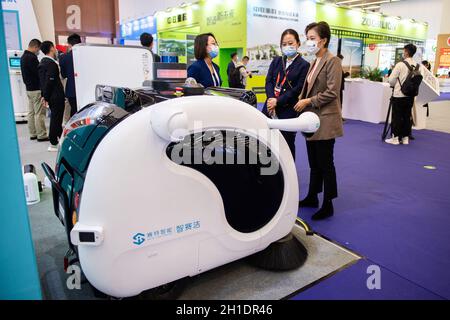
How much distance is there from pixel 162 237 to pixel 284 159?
2.56 ft

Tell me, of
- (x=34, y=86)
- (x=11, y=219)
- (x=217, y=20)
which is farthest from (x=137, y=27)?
(x=11, y=219)

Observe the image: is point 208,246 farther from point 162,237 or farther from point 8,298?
point 8,298

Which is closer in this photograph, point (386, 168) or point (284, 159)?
point (284, 159)

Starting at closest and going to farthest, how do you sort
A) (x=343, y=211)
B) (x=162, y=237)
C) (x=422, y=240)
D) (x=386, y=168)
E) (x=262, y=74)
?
1. (x=162, y=237)
2. (x=422, y=240)
3. (x=343, y=211)
4. (x=386, y=168)
5. (x=262, y=74)

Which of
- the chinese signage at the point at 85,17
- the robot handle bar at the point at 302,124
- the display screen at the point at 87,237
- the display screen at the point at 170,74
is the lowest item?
the display screen at the point at 87,237

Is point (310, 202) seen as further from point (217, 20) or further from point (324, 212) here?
point (217, 20)

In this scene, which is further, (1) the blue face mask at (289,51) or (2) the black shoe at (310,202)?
(2) the black shoe at (310,202)

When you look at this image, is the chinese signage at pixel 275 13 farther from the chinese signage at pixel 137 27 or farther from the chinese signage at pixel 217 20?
the chinese signage at pixel 137 27

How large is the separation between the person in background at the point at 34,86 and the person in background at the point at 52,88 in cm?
64

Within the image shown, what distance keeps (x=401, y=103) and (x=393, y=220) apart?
3.23m

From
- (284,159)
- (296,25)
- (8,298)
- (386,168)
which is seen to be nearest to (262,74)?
(296,25)

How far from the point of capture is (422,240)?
238 cm

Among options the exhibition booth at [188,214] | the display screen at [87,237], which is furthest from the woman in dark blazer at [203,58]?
the display screen at [87,237]

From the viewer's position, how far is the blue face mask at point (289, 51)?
2.79m
